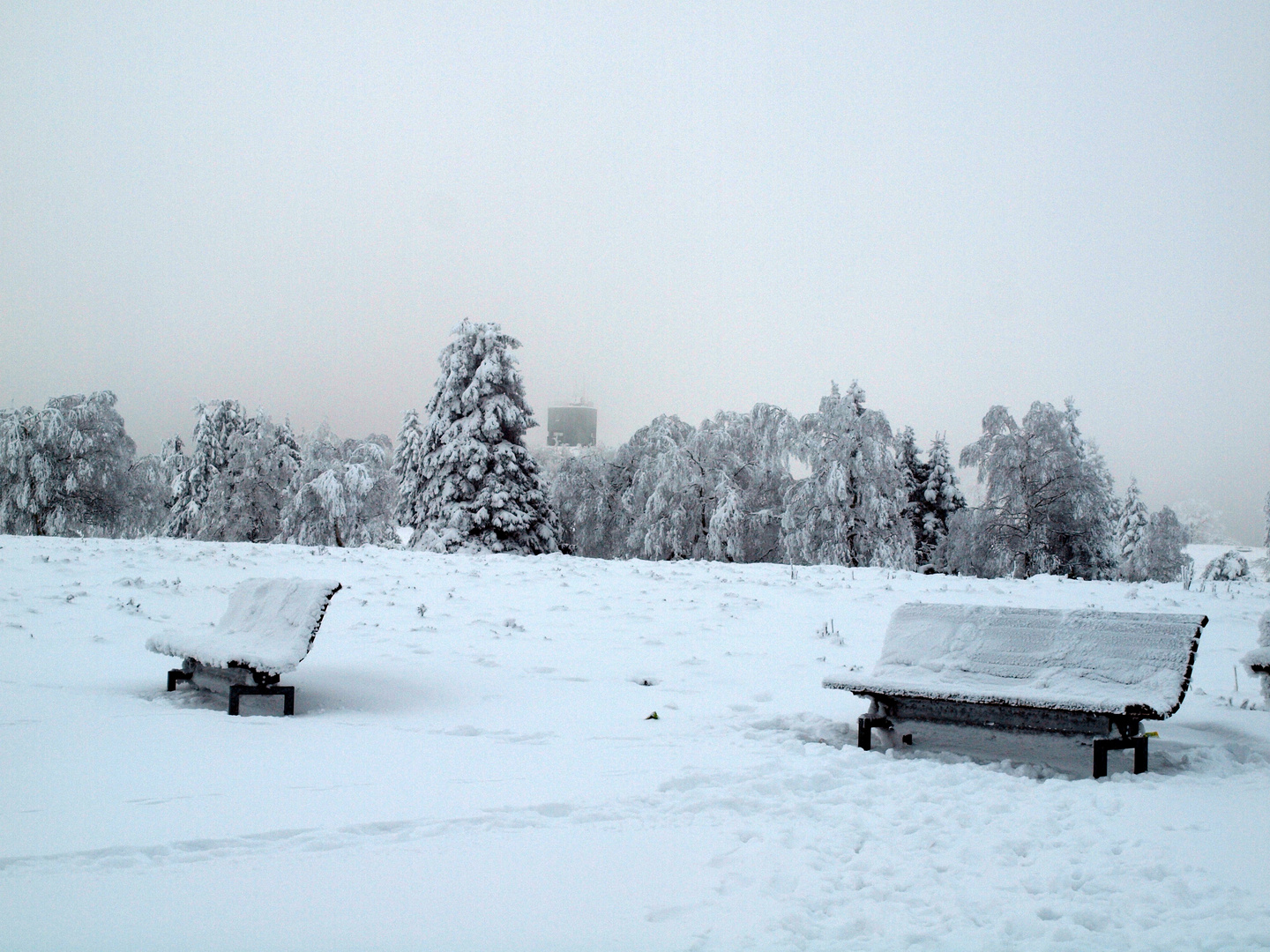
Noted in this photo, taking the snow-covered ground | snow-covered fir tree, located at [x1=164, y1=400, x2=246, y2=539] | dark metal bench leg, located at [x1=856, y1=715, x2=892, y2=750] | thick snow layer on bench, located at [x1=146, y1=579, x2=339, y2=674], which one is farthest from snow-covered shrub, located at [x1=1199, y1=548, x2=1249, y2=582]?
snow-covered fir tree, located at [x1=164, y1=400, x2=246, y2=539]

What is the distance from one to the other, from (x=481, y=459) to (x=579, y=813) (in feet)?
67.3

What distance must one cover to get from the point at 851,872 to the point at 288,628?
4804mm

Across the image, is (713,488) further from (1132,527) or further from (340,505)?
(1132,527)

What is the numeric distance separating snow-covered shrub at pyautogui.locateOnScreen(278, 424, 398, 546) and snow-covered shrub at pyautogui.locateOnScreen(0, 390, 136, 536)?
5503mm

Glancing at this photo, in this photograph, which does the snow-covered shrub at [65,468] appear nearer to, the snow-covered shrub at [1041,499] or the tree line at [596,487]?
the tree line at [596,487]

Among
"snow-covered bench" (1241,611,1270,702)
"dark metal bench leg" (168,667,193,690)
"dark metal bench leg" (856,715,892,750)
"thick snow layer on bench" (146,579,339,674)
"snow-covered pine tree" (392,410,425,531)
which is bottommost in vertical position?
"dark metal bench leg" (168,667,193,690)

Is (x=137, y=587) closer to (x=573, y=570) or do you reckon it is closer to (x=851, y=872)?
(x=573, y=570)

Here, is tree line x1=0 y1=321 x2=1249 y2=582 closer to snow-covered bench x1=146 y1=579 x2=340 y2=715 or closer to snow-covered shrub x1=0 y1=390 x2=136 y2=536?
snow-covered shrub x1=0 y1=390 x2=136 y2=536

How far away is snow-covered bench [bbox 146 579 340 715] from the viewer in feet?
20.3

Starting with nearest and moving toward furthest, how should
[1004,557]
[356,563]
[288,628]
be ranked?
[288,628] < [356,563] < [1004,557]

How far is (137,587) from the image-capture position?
34.2 ft

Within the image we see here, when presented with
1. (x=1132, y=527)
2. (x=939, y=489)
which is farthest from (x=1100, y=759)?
(x=1132, y=527)

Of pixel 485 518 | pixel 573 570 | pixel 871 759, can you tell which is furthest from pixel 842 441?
pixel 871 759

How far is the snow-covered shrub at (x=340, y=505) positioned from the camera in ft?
97.7
